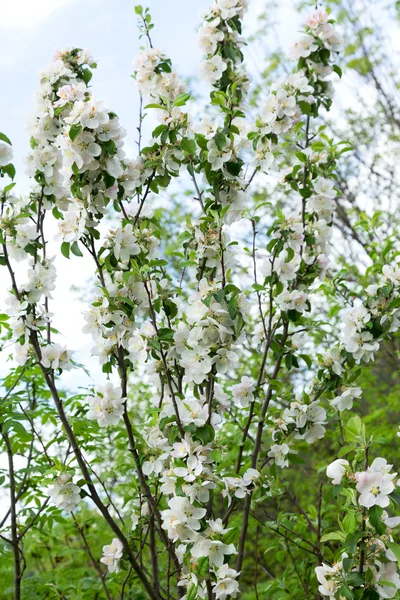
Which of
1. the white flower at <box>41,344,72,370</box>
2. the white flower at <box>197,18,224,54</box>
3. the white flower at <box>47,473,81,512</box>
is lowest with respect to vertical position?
the white flower at <box>47,473,81,512</box>

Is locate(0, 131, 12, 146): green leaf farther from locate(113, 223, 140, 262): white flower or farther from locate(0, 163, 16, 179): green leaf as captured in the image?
locate(113, 223, 140, 262): white flower

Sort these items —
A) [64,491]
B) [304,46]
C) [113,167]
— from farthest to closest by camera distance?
[304,46], [64,491], [113,167]

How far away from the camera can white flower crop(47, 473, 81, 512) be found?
83.1 inches

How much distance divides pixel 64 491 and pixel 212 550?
0.59 metres

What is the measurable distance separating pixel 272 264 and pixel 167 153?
61 cm

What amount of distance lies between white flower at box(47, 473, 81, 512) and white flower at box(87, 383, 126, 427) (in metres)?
0.23

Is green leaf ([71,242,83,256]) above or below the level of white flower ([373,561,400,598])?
above

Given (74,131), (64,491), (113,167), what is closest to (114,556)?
(64,491)

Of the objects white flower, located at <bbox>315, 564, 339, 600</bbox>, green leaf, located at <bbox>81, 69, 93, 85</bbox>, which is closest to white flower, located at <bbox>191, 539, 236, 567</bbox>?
white flower, located at <bbox>315, 564, 339, 600</bbox>

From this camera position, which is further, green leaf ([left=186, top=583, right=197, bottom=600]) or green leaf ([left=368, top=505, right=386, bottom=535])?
green leaf ([left=186, top=583, right=197, bottom=600])

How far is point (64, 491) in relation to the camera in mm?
2117

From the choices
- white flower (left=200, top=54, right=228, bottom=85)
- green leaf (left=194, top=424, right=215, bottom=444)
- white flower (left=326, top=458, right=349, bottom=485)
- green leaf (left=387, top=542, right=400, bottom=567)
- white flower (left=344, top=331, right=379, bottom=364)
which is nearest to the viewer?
green leaf (left=387, top=542, right=400, bottom=567)

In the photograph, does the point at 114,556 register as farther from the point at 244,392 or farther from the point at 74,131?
the point at 74,131

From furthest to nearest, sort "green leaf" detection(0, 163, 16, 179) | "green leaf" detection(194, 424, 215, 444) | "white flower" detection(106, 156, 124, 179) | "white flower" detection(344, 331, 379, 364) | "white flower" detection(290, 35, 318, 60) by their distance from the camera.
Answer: "white flower" detection(290, 35, 318, 60)
"white flower" detection(344, 331, 379, 364)
"green leaf" detection(0, 163, 16, 179)
"white flower" detection(106, 156, 124, 179)
"green leaf" detection(194, 424, 215, 444)
